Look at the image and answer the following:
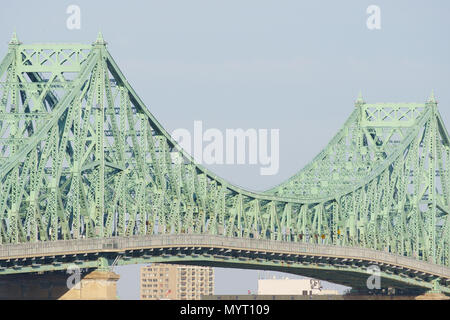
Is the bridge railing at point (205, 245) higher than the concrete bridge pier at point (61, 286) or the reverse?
higher

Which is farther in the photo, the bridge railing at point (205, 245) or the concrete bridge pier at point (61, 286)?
the concrete bridge pier at point (61, 286)

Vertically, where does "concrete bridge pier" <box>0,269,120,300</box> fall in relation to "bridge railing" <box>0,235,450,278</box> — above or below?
below

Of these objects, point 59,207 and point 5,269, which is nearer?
point 5,269

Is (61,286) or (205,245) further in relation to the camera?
(205,245)

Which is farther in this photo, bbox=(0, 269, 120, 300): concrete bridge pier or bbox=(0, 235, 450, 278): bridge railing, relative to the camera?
bbox=(0, 269, 120, 300): concrete bridge pier
